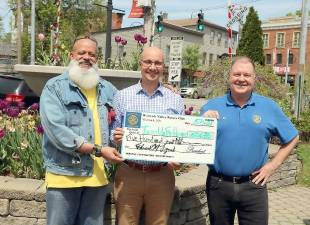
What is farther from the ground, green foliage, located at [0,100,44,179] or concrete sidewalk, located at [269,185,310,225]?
green foliage, located at [0,100,44,179]

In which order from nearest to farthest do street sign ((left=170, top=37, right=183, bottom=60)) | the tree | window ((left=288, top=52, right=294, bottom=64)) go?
street sign ((left=170, top=37, right=183, bottom=60)), the tree, window ((left=288, top=52, right=294, bottom=64))

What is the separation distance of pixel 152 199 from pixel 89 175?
1.89ft

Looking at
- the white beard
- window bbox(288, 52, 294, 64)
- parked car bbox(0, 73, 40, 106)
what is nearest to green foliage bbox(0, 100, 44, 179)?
the white beard

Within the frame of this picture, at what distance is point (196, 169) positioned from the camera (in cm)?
554

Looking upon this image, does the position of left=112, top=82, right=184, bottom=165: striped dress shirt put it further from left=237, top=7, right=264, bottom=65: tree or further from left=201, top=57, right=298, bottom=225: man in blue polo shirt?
left=237, top=7, right=264, bottom=65: tree

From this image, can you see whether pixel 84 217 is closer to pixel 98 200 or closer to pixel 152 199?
pixel 98 200

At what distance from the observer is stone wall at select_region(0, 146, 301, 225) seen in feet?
13.7

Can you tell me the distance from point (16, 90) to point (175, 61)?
14.7ft

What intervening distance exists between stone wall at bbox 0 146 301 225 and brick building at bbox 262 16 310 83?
60.1 m

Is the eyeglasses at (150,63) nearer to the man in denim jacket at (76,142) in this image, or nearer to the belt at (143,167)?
the man in denim jacket at (76,142)

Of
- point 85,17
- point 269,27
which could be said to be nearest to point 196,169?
point 85,17

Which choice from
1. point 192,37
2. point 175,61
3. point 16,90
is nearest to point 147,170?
point 175,61

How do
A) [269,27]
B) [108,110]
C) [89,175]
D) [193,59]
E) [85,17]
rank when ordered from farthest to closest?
1. [269,27]
2. [193,59]
3. [85,17]
4. [108,110]
5. [89,175]

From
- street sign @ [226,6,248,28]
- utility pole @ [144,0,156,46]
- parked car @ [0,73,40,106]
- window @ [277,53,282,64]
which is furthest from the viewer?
window @ [277,53,282,64]
